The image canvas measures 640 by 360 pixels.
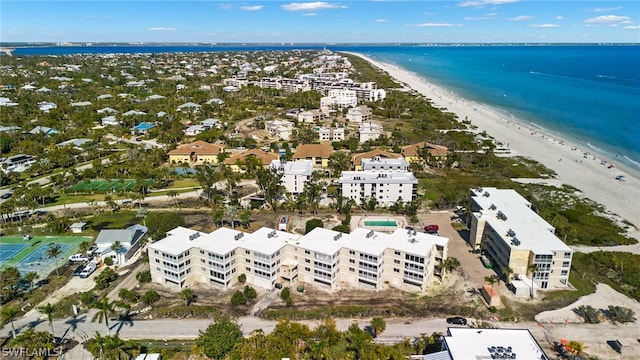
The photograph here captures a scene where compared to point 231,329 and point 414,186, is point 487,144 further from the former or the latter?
point 231,329

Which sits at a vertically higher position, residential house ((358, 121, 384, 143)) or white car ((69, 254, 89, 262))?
residential house ((358, 121, 384, 143))

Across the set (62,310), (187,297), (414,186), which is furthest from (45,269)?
(414,186)

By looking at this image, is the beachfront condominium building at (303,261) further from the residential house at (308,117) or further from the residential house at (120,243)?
the residential house at (308,117)

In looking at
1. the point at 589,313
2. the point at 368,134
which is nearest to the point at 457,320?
the point at 589,313

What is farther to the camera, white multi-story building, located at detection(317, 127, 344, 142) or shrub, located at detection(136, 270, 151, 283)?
white multi-story building, located at detection(317, 127, 344, 142)

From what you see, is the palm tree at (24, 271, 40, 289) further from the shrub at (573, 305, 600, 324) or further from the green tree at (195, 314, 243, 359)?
the shrub at (573, 305, 600, 324)

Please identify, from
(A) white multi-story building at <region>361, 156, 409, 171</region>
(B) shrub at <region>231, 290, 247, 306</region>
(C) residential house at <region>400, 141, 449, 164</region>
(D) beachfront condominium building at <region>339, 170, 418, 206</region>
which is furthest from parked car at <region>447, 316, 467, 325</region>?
(C) residential house at <region>400, 141, 449, 164</region>
